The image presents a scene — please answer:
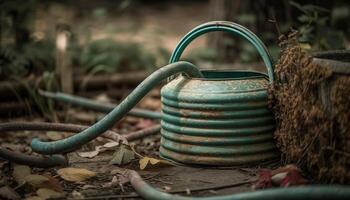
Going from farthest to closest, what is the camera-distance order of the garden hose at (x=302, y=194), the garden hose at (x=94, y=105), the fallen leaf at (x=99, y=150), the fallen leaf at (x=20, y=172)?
the garden hose at (x=94, y=105) < the fallen leaf at (x=99, y=150) < the fallen leaf at (x=20, y=172) < the garden hose at (x=302, y=194)

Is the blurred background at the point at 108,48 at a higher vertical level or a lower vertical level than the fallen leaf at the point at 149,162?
higher

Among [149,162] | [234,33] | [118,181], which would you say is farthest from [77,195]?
[234,33]

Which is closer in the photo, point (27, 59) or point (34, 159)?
point (34, 159)

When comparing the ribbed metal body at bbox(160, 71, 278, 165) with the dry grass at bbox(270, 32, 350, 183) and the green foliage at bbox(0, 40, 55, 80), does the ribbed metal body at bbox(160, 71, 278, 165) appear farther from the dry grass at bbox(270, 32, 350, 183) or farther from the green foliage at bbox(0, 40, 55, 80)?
the green foliage at bbox(0, 40, 55, 80)

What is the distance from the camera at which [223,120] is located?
2533mm

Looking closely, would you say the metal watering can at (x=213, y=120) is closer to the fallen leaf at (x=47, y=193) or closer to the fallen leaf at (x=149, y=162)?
the fallen leaf at (x=149, y=162)

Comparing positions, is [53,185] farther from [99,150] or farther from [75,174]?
[99,150]

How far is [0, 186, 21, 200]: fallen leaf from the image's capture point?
2.21m

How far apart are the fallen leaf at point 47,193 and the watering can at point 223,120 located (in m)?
0.66

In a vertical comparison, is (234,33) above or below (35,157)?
above

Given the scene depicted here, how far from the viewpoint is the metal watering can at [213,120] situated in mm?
2486

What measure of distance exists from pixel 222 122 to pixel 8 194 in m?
1.01

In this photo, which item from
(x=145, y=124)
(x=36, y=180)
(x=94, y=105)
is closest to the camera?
(x=36, y=180)

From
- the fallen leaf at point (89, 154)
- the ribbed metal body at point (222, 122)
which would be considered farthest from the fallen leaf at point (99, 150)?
the ribbed metal body at point (222, 122)
